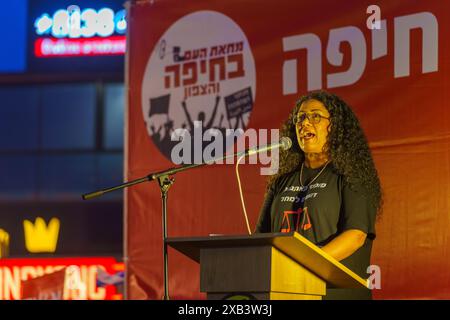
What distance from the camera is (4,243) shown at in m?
14.8

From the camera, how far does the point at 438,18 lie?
16.0ft

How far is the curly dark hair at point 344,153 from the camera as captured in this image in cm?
412

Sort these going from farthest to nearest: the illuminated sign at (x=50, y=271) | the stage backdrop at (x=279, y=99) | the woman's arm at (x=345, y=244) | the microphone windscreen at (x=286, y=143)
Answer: the illuminated sign at (x=50, y=271), the stage backdrop at (x=279, y=99), the microphone windscreen at (x=286, y=143), the woman's arm at (x=345, y=244)

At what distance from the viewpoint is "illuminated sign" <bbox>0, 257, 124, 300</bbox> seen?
11.6 meters

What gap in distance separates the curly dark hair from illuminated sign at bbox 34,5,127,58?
37.2 ft

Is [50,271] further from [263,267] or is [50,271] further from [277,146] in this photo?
[263,267]

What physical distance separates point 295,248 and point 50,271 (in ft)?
32.0

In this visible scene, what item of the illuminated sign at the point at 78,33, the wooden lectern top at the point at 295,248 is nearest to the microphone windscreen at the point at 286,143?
the wooden lectern top at the point at 295,248

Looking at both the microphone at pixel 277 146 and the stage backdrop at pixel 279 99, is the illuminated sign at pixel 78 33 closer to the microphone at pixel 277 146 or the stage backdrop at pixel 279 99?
the stage backdrop at pixel 279 99

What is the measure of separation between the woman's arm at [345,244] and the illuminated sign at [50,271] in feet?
24.8

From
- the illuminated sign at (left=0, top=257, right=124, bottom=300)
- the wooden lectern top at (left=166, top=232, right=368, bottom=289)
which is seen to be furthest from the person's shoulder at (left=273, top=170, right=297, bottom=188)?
the illuminated sign at (left=0, top=257, right=124, bottom=300)

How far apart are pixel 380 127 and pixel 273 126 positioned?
0.72 meters

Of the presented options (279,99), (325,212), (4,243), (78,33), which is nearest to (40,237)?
(4,243)

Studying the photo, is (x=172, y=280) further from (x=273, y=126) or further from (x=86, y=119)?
(x=86, y=119)
